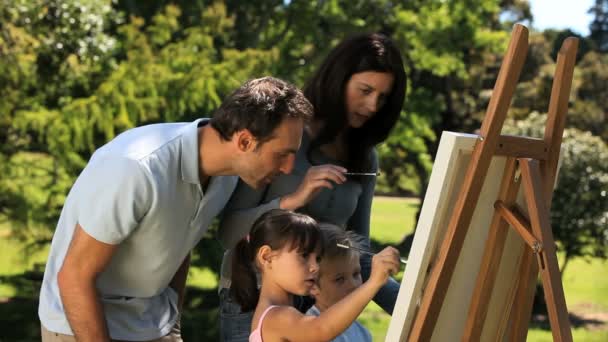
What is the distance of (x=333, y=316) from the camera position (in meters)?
2.22

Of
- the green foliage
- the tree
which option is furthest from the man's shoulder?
the tree

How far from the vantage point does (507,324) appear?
8.08 ft

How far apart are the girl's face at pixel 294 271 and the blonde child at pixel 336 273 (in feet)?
0.52

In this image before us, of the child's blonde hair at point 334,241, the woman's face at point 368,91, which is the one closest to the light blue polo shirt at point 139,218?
the child's blonde hair at point 334,241

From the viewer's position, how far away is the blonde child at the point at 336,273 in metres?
2.66

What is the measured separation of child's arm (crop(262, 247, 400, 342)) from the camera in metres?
2.12

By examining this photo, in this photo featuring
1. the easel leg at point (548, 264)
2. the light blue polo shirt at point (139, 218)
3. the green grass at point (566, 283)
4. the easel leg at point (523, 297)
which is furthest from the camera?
the green grass at point (566, 283)

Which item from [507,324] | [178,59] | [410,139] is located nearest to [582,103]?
[410,139]

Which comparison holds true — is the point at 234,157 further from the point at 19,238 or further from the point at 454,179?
the point at 19,238

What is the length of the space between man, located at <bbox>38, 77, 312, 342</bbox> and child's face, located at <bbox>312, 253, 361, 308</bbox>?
0.44m

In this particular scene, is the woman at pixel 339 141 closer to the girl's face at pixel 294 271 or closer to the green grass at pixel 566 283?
the girl's face at pixel 294 271

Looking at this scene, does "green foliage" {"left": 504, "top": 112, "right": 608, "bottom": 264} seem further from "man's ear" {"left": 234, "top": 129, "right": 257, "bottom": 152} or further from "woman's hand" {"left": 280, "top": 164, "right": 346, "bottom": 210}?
"man's ear" {"left": 234, "top": 129, "right": 257, "bottom": 152}

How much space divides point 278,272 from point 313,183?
25cm

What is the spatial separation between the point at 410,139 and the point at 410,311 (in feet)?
38.0
